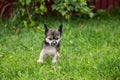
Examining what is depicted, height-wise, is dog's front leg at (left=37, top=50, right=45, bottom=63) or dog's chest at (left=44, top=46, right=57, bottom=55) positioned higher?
dog's chest at (left=44, top=46, right=57, bottom=55)

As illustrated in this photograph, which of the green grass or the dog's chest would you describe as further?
the dog's chest

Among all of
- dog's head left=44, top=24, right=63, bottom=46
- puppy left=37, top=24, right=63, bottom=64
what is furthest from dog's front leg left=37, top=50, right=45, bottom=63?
dog's head left=44, top=24, right=63, bottom=46

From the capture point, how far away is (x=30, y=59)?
22.3ft

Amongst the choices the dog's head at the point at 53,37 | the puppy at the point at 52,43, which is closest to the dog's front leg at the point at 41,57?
the puppy at the point at 52,43

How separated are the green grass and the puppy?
158 millimetres

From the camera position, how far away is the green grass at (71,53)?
597 cm

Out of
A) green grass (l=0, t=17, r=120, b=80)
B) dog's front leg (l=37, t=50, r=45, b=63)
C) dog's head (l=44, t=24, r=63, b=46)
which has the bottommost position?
green grass (l=0, t=17, r=120, b=80)

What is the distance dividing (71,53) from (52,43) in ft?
4.21

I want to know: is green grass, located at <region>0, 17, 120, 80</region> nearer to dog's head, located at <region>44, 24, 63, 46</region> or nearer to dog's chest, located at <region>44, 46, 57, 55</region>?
dog's chest, located at <region>44, 46, 57, 55</region>

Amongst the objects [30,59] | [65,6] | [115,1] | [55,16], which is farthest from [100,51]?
A: [115,1]

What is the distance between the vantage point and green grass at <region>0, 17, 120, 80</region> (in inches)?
235

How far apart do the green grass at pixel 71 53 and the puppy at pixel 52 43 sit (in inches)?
6.2

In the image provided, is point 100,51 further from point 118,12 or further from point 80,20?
point 118,12

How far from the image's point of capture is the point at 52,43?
6059 millimetres
